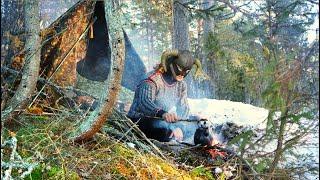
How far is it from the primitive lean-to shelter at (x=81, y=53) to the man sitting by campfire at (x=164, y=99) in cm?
76

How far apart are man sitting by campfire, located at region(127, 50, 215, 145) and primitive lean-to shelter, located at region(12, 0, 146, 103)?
2.49 feet

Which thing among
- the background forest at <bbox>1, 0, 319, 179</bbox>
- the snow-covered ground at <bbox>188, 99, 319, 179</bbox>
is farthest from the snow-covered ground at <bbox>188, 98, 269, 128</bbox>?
the background forest at <bbox>1, 0, 319, 179</bbox>

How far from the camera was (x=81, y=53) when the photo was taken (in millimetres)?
8602

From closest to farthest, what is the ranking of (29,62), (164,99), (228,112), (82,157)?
(82,157) → (29,62) → (164,99) → (228,112)

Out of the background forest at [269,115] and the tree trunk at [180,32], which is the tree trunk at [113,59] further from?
the tree trunk at [180,32]

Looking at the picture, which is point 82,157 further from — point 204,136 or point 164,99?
point 164,99

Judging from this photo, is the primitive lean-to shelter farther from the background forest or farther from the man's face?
the man's face

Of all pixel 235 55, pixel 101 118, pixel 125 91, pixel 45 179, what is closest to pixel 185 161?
pixel 101 118

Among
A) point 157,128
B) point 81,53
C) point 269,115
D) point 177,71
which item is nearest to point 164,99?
point 177,71

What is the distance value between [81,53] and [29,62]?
3.49 meters

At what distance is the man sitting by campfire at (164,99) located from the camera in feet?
21.4

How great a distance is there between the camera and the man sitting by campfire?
21.4ft

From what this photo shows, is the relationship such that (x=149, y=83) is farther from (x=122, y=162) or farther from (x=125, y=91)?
(x=125, y=91)

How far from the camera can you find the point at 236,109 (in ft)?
37.3
